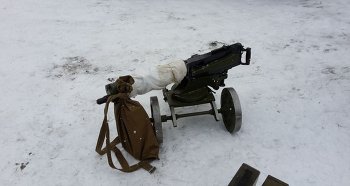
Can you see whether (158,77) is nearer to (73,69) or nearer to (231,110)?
(231,110)

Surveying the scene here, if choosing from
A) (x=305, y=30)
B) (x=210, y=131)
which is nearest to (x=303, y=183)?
(x=210, y=131)

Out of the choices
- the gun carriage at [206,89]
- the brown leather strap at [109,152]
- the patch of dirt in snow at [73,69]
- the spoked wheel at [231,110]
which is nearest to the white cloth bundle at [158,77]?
the gun carriage at [206,89]

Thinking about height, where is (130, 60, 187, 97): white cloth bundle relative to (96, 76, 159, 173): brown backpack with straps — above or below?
above

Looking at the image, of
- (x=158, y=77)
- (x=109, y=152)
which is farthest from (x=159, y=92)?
(x=109, y=152)

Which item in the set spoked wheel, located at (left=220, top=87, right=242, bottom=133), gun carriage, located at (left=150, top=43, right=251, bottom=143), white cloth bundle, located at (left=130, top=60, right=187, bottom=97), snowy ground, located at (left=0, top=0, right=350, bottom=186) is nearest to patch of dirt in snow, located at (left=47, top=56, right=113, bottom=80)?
snowy ground, located at (left=0, top=0, right=350, bottom=186)

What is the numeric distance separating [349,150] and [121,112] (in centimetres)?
234

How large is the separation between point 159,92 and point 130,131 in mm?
1272

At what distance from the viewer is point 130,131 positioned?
10.6ft

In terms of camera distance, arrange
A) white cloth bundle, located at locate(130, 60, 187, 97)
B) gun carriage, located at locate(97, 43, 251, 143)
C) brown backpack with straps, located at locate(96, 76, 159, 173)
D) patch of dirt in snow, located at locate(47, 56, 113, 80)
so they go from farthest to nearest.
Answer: patch of dirt in snow, located at locate(47, 56, 113, 80), gun carriage, located at locate(97, 43, 251, 143), white cloth bundle, located at locate(130, 60, 187, 97), brown backpack with straps, located at locate(96, 76, 159, 173)

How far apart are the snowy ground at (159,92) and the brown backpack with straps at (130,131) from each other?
13 cm

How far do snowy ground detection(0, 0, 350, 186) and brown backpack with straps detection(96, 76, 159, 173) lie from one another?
0.13 metres

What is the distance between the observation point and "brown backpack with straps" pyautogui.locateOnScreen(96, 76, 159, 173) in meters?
3.16

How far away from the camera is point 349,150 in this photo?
3436mm

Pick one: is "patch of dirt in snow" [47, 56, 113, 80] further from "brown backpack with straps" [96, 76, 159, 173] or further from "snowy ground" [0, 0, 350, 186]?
"brown backpack with straps" [96, 76, 159, 173]
